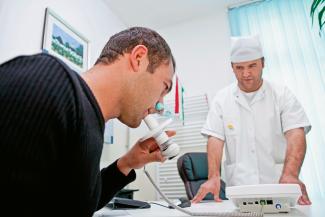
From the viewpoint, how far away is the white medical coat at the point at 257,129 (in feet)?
5.56

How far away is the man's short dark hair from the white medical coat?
1112 millimetres

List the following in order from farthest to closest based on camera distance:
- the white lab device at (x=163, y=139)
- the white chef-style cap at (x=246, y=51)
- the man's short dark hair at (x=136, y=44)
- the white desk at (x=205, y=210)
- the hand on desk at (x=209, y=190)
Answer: the white chef-style cap at (x=246, y=51) < the hand on desk at (x=209, y=190) < the white lab device at (x=163, y=139) < the man's short dark hair at (x=136, y=44) < the white desk at (x=205, y=210)

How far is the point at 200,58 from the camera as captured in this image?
124 inches

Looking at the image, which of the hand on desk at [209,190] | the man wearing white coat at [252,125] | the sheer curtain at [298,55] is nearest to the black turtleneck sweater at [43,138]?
the hand on desk at [209,190]

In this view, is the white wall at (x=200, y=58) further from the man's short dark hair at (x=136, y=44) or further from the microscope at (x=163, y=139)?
the man's short dark hair at (x=136, y=44)

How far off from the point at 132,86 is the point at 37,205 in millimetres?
390

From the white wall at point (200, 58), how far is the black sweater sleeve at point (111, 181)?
6.48 feet

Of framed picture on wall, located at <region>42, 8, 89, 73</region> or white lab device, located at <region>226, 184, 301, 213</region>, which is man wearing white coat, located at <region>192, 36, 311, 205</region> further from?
framed picture on wall, located at <region>42, 8, 89, 73</region>

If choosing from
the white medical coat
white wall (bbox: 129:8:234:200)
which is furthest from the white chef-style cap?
white wall (bbox: 129:8:234:200)

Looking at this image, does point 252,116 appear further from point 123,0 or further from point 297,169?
point 123,0

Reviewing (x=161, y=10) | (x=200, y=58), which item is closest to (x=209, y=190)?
(x=200, y=58)

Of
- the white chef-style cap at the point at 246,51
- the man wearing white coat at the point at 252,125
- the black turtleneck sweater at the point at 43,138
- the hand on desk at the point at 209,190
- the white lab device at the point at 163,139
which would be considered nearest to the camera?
the black turtleneck sweater at the point at 43,138

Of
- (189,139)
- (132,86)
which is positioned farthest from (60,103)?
(189,139)

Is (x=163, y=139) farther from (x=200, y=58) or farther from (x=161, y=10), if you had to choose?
(x=161, y=10)
